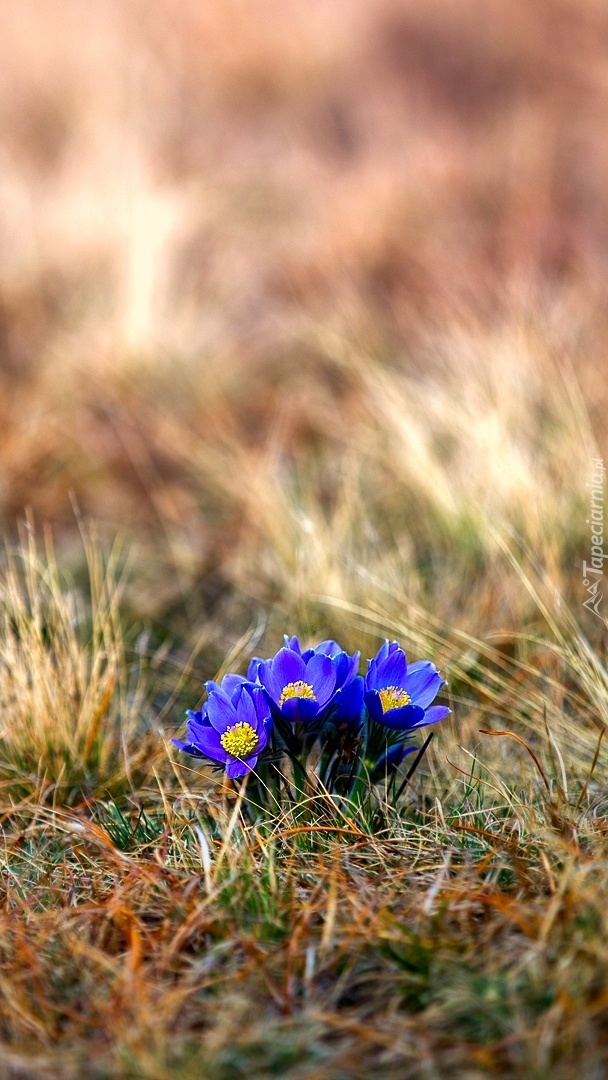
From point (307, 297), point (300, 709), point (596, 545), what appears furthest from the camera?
point (307, 297)

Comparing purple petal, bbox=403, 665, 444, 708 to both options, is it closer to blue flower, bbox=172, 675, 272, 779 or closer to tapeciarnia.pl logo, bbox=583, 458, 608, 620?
blue flower, bbox=172, 675, 272, 779

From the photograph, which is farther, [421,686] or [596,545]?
[596,545]

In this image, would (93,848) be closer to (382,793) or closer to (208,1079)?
(382,793)

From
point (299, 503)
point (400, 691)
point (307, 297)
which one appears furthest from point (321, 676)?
point (307, 297)

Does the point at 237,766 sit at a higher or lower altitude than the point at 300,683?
lower

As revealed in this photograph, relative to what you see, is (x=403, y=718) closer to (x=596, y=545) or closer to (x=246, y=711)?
(x=246, y=711)

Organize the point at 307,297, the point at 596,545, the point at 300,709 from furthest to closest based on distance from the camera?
the point at 307,297 → the point at 596,545 → the point at 300,709

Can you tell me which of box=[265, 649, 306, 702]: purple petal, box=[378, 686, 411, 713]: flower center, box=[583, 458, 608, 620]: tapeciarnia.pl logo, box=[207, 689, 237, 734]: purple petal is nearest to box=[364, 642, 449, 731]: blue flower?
box=[378, 686, 411, 713]: flower center
